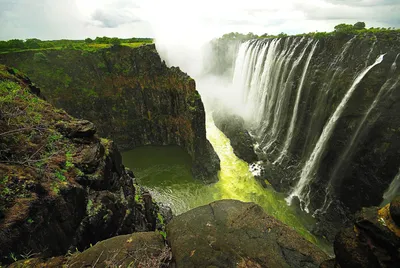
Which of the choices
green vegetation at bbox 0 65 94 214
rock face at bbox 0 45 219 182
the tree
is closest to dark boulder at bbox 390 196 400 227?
green vegetation at bbox 0 65 94 214

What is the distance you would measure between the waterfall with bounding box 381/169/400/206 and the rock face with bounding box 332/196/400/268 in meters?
12.5

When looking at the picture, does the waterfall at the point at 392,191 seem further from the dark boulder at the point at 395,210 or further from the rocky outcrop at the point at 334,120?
the dark boulder at the point at 395,210

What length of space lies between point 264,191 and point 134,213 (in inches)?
543

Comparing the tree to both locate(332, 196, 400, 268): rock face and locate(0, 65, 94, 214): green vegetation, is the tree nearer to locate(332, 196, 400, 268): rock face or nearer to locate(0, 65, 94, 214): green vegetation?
locate(332, 196, 400, 268): rock face

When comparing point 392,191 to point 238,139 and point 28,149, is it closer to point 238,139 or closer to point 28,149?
point 238,139

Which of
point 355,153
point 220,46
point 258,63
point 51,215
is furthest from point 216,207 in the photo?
point 220,46

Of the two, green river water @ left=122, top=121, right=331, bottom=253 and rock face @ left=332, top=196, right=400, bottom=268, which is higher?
rock face @ left=332, top=196, right=400, bottom=268

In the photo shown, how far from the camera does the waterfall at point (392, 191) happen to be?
13164 mm

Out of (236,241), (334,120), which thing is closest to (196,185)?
(334,120)

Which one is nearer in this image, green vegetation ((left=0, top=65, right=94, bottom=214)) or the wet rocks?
green vegetation ((left=0, top=65, right=94, bottom=214))

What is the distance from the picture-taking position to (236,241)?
5973mm

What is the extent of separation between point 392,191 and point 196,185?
50.3ft

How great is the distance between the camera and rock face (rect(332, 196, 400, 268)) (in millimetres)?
3947

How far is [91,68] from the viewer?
25.8 meters
